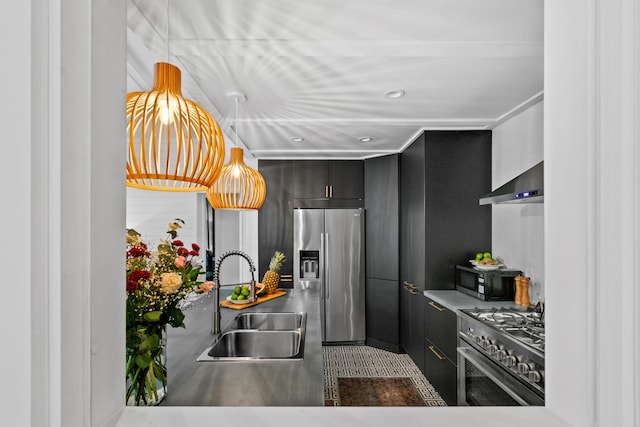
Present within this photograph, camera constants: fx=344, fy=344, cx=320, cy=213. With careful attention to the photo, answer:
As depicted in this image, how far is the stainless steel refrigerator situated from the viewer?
4516mm

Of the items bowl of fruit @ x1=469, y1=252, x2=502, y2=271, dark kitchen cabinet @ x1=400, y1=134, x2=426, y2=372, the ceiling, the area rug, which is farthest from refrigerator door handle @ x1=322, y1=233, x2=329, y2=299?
bowl of fruit @ x1=469, y1=252, x2=502, y2=271

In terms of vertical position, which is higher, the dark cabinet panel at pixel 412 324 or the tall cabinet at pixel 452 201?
the tall cabinet at pixel 452 201

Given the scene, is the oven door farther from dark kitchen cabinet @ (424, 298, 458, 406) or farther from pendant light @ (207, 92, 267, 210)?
pendant light @ (207, 92, 267, 210)

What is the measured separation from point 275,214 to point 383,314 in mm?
1927

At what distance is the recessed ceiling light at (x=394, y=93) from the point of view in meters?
2.53

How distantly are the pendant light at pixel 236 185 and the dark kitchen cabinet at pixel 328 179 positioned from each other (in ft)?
5.16

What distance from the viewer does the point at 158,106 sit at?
1.30 metres

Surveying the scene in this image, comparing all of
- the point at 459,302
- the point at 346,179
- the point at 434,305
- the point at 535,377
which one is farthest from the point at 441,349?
the point at 346,179

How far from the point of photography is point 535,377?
1.76 meters
